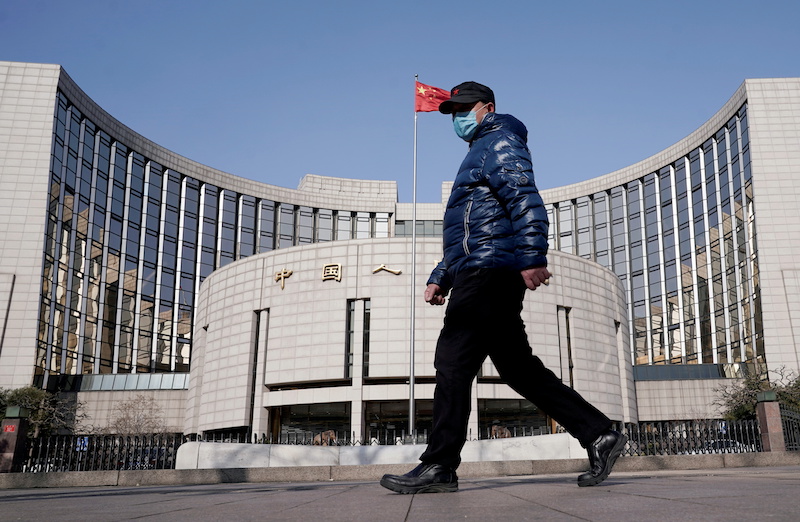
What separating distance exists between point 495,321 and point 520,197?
80 cm

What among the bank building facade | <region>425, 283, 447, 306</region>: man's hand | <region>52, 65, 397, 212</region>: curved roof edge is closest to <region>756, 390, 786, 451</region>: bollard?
<region>425, 283, 447, 306</region>: man's hand

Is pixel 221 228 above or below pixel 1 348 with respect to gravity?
above

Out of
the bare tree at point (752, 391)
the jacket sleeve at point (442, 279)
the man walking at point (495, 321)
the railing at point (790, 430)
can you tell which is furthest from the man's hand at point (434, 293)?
the bare tree at point (752, 391)

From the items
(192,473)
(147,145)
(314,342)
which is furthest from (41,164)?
(192,473)

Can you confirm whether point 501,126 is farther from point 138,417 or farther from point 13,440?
point 138,417

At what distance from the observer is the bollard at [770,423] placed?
17.4 m

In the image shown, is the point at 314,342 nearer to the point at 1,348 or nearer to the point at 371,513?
the point at 1,348

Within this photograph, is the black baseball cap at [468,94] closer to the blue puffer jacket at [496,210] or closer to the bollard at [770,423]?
the blue puffer jacket at [496,210]

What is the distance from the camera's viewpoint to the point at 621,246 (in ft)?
204

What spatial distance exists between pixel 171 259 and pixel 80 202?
9.55 meters

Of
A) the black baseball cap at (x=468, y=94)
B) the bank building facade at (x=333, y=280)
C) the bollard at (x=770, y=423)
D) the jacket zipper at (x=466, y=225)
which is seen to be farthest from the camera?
the bank building facade at (x=333, y=280)

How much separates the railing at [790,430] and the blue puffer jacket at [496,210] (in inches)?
656

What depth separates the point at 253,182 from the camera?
65.8 meters

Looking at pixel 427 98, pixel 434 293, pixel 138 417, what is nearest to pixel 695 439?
pixel 434 293
